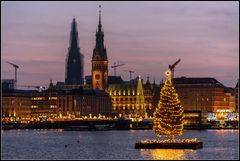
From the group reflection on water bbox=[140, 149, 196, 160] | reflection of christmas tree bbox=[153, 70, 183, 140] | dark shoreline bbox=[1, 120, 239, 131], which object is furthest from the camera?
dark shoreline bbox=[1, 120, 239, 131]

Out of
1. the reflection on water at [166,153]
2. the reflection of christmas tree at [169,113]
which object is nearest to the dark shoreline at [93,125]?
the reflection of christmas tree at [169,113]

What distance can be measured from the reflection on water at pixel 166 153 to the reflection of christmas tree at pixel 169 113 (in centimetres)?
140

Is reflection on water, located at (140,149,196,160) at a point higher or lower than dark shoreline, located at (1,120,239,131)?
lower

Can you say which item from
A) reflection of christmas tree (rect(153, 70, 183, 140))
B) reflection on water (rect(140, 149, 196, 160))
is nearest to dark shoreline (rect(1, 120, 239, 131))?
reflection of christmas tree (rect(153, 70, 183, 140))

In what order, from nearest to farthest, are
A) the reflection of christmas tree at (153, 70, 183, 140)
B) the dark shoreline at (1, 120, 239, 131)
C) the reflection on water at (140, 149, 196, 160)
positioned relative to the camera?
the reflection on water at (140, 149, 196, 160)
the reflection of christmas tree at (153, 70, 183, 140)
the dark shoreline at (1, 120, 239, 131)

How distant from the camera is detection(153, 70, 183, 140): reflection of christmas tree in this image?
2598 inches

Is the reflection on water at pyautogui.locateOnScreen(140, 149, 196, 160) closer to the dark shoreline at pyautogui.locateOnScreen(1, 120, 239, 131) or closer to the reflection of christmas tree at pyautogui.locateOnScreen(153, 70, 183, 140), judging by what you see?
the reflection of christmas tree at pyautogui.locateOnScreen(153, 70, 183, 140)

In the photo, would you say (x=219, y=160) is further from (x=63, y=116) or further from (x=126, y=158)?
(x=63, y=116)

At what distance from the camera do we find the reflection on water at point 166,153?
61219 mm

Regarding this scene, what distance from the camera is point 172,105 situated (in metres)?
66.0

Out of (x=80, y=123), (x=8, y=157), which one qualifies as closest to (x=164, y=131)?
(x=8, y=157)

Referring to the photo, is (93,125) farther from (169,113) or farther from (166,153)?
(166,153)

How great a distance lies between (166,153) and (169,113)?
3.28 metres

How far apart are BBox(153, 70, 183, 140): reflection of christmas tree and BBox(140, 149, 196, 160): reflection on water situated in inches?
55.2
